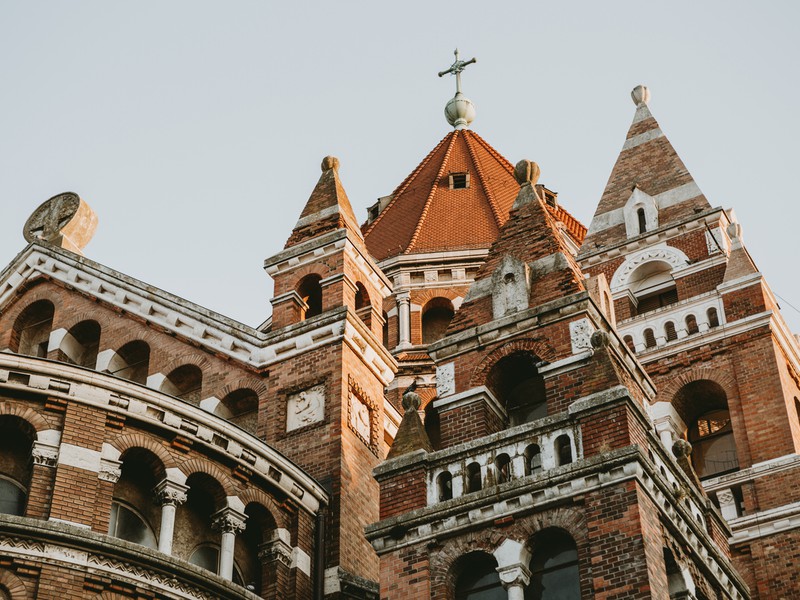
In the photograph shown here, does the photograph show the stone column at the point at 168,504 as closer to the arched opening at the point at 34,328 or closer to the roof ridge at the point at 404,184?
the arched opening at the point at 34,328

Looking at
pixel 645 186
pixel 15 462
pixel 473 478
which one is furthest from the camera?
pixel 645 186

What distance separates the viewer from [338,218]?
3253 centimetres

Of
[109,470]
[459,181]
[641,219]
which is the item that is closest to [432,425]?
[641,219]

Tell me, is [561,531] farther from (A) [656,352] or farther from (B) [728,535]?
(A) [656,352]

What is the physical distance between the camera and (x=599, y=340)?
23.8 meters

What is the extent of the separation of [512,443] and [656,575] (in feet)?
10.4

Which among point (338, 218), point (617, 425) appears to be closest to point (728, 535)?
point (617, 425)

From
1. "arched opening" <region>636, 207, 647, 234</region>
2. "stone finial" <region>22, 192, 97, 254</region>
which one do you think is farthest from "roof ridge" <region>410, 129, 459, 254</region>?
"stone finial" <region>22, 192, 97, 254</region>

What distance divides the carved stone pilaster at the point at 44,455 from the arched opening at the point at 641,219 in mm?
22604

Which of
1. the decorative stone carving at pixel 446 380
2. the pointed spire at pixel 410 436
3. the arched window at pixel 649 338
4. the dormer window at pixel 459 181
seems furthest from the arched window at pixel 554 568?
the dormer window at pixel 459 181

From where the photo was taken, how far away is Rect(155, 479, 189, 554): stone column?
23.6 m

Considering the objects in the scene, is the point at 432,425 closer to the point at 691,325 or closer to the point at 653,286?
the point at 691,325

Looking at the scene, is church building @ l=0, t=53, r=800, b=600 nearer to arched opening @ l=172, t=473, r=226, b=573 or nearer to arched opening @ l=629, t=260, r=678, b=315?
arched opening @ l=172, t=473, r=226, b=573

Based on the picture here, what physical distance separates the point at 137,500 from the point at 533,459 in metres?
5.97
